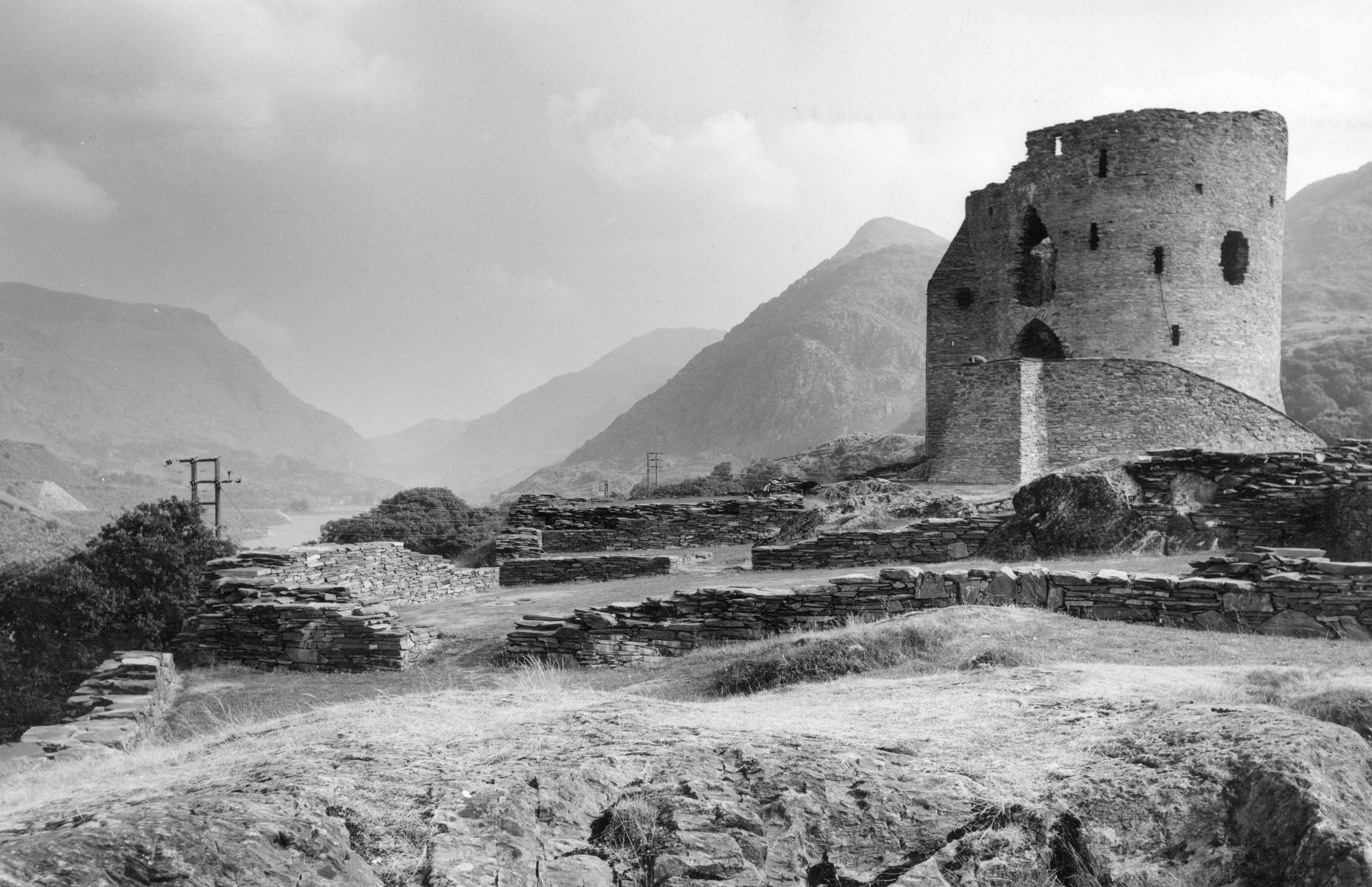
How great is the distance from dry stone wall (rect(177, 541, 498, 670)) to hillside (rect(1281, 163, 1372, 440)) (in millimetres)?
28249

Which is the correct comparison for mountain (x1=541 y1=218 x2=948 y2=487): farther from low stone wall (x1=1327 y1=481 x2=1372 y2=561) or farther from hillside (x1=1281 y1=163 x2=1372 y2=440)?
low stone wall (x1=1327 y1=481 x2=1372 y2=561)

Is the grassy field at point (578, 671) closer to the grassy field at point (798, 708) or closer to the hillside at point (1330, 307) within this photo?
the grassy field at point (798, 708)

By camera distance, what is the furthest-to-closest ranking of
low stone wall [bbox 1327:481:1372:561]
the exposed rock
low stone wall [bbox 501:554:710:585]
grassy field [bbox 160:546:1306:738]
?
1. low stone wall [bbox 501:554:710:585]
2. low stone wall [bbox 1327:481:1372:561]
3. grassy field [bbox 160:546:1306:738]
4. the exposed rock

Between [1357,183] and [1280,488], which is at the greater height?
[1357,183]

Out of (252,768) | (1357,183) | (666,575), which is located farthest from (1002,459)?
(1357,183)

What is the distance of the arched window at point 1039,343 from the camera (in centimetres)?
3206

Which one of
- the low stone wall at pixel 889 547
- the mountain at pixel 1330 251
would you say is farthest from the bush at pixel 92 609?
the mountain at pixel 1330 251

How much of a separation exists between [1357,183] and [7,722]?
675 feet

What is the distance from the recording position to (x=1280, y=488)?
16.0 meters

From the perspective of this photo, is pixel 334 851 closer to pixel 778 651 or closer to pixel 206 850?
pixel 206 850

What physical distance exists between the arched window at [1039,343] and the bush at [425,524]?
2122 centimetres

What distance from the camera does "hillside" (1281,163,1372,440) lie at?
3046 inches

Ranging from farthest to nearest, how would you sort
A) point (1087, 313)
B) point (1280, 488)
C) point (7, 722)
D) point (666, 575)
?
point (1087, 313) < point (7, 722) < point (666, 575) < point (1280, 488)

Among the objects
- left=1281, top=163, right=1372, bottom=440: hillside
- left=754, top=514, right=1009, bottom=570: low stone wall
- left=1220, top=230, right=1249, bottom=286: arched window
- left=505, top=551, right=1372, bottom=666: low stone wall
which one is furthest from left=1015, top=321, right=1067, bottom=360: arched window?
left=505, top=551, right=1372, bottom=666: low stone wall
